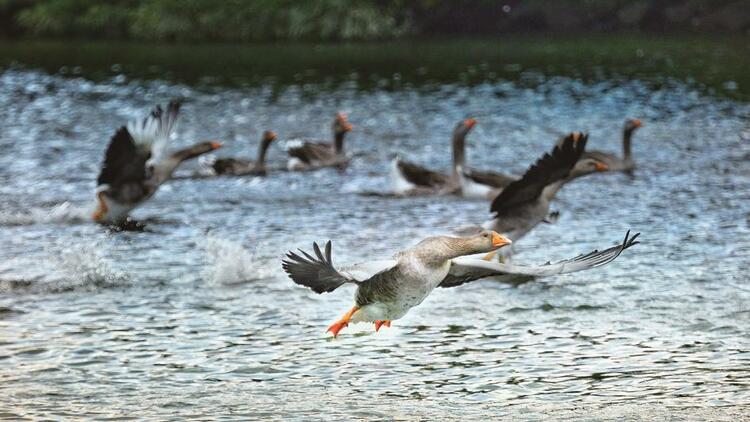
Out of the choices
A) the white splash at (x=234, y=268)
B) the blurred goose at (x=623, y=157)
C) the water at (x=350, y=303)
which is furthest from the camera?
the blurred goose at (x=623, y=157)

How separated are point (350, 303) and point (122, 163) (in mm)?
4041

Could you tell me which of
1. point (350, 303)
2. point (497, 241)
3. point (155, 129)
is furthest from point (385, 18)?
point (497, 241)

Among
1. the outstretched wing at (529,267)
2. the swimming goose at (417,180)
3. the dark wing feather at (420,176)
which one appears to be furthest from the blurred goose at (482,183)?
the outstretched wing at (529,267)

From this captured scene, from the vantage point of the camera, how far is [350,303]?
33.6ft

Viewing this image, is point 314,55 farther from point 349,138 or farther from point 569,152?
point 569,152

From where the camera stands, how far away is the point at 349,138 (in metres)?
20.9

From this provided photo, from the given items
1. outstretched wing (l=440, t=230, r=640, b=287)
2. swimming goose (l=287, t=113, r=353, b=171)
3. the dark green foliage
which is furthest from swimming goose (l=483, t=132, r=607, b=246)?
the dark green foliage

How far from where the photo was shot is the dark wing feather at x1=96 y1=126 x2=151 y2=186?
518 inches

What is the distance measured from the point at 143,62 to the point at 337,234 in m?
22.6

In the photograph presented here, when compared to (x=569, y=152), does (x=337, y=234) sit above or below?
below

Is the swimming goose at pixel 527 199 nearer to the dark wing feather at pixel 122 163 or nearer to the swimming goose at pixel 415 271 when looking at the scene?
the swimming goose at pixel 415 271

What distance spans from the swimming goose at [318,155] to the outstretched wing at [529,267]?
9.23 meters

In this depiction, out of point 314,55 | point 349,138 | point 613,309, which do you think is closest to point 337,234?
point 613,309

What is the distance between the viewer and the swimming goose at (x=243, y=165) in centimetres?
1691
